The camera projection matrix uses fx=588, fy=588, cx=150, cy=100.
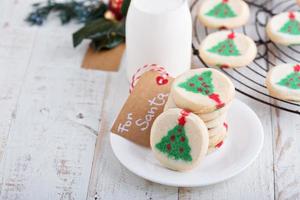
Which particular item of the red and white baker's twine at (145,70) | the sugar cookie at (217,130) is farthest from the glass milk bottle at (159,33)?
the sugar cookie at (217,130)

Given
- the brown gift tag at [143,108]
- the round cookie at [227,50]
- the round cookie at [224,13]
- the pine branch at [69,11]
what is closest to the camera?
the brown gift tag at [143,108]

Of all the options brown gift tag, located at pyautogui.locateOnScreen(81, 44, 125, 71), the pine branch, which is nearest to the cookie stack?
brown gift tag, located at pyautogui.locateOnScreen(81, 44, 125, 71)

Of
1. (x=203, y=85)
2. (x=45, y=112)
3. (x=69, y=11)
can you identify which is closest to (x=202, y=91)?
(x=203, y=85)

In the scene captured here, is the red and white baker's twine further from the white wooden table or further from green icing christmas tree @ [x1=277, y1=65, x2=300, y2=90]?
green icing christmas tree @ [x1=277, y1=65, x2=300, y2=90]

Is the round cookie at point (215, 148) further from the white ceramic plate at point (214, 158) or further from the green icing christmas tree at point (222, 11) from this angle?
the green icing christmas tree at point (222, 11)

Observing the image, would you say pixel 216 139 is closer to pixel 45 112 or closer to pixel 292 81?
pixel 292 81

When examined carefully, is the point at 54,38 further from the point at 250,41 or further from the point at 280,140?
the point at 280,140
